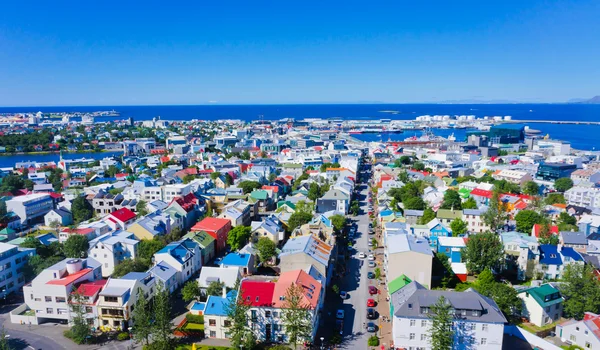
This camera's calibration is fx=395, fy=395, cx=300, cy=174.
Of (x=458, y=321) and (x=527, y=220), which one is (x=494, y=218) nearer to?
(x=527, y=220)

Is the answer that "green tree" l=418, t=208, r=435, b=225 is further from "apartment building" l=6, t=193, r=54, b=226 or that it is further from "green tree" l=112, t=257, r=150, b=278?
"apartment building" l=6, t=193, r=54, b=226

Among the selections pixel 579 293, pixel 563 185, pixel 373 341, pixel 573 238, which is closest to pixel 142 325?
pixel 373 341

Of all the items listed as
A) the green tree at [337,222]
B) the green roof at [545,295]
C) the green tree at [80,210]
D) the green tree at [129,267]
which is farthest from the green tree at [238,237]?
the green roof at [545,295]

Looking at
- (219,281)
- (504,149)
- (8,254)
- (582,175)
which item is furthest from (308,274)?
(504,149)

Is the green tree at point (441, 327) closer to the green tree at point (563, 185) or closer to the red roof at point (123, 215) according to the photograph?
the red roof at point (123, 215)

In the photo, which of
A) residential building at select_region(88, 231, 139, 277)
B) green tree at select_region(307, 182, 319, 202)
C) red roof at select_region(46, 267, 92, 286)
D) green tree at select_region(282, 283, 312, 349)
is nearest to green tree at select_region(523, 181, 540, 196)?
green tree at select_region(307, 182, 319, 202)

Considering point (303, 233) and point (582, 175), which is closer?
point (303, 233)

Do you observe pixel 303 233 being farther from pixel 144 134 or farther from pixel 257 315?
pixel 144 134
